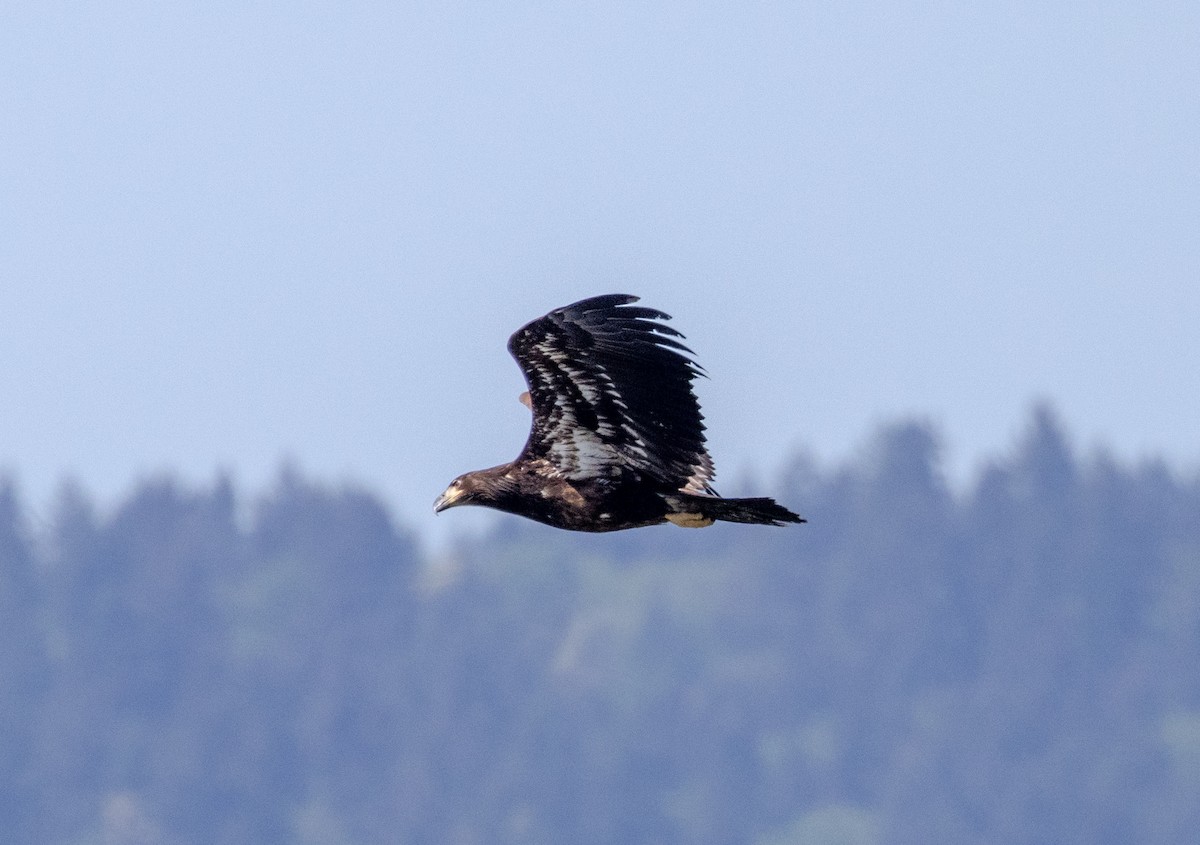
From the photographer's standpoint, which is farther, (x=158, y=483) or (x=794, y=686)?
(x=158, y=483)

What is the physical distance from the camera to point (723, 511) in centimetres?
1638

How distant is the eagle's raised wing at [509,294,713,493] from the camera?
16172 mm

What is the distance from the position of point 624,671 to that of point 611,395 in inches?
5716

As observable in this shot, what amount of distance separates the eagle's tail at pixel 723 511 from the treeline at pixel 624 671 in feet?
439

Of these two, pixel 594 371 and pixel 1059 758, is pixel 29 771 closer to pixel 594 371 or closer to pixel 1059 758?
pixel 1059 758

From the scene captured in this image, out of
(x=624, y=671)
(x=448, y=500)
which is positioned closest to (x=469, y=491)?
(x=448, y=500)

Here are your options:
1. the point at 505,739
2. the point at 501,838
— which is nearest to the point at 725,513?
the point at 501,838

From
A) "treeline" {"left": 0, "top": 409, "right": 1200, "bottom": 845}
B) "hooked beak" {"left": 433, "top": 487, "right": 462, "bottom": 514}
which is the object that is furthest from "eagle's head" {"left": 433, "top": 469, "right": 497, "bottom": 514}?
"treeline" {"left": 0, "top": 409, "right": 1200, "bottom": 845}

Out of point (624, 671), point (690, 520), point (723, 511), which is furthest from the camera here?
point (624, 671)

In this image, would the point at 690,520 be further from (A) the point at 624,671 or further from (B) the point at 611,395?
(A) the point at 624,671

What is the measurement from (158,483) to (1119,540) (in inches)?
2346

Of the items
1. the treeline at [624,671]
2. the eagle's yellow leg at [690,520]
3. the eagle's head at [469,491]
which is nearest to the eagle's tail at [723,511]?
the eagle's yellow leg at [690,520]

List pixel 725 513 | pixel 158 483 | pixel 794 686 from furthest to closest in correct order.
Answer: pixel 158 483 → pixel 794 686 → pixel 725 513

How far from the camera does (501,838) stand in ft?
504
